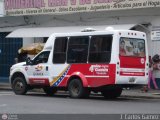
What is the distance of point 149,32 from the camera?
26297mm

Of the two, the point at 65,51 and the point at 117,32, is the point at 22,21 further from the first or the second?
the point at 117,32

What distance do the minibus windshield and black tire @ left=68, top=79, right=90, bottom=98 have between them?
2.09 m

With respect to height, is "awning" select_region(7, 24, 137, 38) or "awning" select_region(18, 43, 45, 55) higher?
"awning" select_region(7, 24, 137, 38)

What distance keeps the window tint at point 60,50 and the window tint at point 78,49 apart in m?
0.28

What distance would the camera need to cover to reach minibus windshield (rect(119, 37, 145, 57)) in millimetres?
20594

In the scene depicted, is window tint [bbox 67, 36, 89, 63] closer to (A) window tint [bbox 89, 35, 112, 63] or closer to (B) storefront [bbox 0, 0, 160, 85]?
(A) window tint [bbox 89, 35, 112, 63]

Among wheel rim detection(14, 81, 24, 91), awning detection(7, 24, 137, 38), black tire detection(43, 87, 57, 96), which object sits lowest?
black tire detection(43, 87, 57, 96)

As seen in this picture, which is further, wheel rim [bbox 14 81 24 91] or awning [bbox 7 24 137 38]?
A: awning [bbox 7 24 137 38]

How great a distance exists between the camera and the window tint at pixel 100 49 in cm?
2050

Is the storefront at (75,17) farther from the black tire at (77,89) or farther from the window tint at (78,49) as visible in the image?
the black tire at (77,89)

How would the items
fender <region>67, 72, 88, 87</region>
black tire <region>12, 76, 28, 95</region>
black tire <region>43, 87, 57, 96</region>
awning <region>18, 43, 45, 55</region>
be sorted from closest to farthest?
fender <region>67, 72, 88, 87</region>, black tire <region>12, 76, 28, 95</region>, black tire <region>43, 87, 57, 96</region>, awning <region>18, 43, 45, 55</region>

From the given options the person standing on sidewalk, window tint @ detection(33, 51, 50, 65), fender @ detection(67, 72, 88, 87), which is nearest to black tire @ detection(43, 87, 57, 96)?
window tint @ detection(33, 51, 50, 65)

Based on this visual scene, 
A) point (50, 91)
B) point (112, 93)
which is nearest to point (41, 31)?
point (50, 91)

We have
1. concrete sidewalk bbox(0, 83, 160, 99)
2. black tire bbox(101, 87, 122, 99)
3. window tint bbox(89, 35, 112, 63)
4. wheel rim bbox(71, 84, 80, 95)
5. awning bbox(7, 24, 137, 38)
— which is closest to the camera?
window tint bbox(89, 35, 112, 63)
